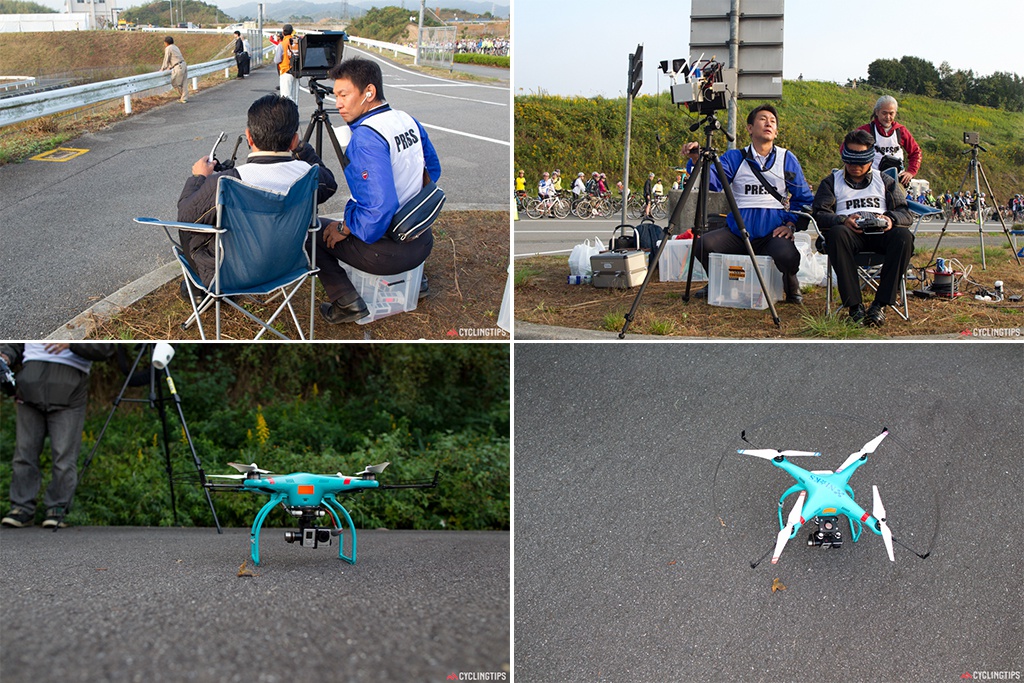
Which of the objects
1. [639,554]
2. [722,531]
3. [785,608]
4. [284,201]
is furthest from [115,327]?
[785,608]

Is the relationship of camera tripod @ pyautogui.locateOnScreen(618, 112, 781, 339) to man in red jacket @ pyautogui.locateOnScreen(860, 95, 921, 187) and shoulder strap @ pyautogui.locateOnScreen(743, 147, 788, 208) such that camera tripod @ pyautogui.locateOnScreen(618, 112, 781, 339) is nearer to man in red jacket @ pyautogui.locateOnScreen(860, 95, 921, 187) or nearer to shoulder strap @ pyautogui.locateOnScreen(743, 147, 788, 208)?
shoulder strap @ pyautogui.locateOnScreen(743, 147, 788, 208)

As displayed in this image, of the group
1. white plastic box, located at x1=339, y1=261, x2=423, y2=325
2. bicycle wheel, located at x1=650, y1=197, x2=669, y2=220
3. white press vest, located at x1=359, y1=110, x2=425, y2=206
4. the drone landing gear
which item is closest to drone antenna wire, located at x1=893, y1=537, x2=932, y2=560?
the drone landing gear

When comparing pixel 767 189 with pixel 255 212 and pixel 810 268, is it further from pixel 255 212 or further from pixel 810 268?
pixel 255 212

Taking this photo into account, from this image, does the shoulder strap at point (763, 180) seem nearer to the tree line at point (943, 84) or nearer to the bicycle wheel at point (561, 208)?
the bicycle wheel at point (561, 208)

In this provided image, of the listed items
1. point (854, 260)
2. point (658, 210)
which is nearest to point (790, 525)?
point (854, 260)

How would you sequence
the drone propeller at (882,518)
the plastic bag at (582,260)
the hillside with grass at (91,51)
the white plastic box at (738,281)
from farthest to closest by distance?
the hillside with grass at (91,51) → the plastic bag at (582,260) → the white plastic box at (738,281) → the drone propeller at (882,518)

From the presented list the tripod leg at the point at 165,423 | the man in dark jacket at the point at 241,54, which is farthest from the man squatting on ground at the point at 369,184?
the man in dark jacket at the point at 241,54
